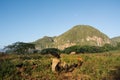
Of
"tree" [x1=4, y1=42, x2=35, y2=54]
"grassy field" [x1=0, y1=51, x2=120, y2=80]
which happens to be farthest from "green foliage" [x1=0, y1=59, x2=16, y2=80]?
"tree" [x1=4, y1=42, x2=35, y2=54]

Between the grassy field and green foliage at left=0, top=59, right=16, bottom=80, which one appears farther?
the grassy field

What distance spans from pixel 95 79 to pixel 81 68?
3.09m

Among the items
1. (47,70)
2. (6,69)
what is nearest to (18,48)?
(47,70)

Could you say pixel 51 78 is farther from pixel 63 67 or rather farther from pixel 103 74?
pixel 103 74

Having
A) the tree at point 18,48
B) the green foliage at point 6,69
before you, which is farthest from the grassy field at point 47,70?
the tree at point 18,48

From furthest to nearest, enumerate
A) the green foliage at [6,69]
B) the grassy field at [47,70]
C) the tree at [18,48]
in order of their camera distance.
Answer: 1. the tree at [18,48]
2. the grassy field at [47,70]
3. the green foliage at [6,69]

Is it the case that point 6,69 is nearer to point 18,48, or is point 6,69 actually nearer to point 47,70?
point 47,70

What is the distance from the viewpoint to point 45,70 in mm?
24234

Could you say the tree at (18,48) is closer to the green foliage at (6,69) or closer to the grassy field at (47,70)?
the grassy field at (47,70)

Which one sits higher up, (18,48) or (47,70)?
(18,48)

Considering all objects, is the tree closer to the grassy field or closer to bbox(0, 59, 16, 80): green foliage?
the grassy field

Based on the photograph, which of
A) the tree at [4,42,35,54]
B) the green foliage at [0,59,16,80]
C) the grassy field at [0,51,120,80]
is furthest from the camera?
the tree at [4,42,35,54]

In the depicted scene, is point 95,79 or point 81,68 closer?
point 95,79

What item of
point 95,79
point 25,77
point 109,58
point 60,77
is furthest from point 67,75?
point 109,58
